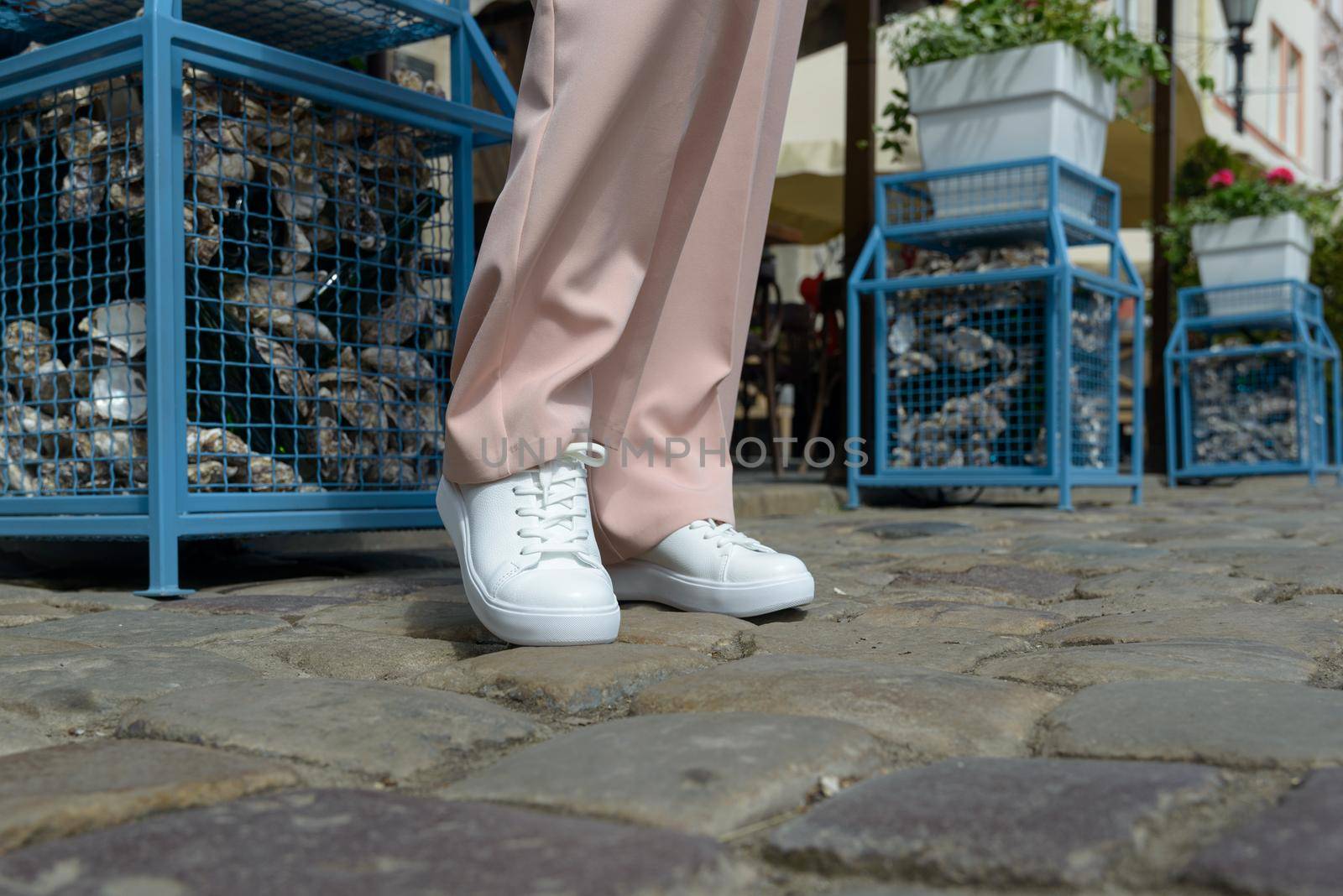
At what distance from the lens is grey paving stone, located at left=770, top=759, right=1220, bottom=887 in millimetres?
665

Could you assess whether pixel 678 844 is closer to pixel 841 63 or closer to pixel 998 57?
pixel 998 57

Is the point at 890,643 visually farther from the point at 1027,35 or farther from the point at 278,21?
the point at 1027,35

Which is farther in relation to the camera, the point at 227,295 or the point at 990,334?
the point at 990,334

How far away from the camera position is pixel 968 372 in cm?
388

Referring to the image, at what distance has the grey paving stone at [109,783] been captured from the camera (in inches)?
29.4

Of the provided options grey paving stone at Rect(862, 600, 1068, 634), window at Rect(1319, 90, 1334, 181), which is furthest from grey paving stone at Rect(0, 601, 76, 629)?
window at Rect(1319, 90, 1334, 181)

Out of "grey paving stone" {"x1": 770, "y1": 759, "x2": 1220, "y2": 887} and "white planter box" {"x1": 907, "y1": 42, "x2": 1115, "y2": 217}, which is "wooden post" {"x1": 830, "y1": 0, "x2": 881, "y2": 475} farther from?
"grey paving stone" {"x1": 770, "y1": 759, "x2": 1220, "y2": 887}

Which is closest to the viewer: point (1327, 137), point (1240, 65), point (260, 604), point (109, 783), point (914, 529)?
point (109, 783)

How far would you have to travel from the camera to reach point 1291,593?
182 cm

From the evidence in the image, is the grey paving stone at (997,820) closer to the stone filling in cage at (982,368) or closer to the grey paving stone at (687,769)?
the grey paving stone at (687,769)

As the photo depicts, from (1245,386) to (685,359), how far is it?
16.6ft

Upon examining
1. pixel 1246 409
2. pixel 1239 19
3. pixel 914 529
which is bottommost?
pixel 914 529

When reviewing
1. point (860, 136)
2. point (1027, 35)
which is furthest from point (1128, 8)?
point (1027, 35)

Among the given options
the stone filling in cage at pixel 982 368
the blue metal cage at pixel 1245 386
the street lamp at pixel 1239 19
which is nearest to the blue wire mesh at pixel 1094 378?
the stone filling in cage at pixel 982 368
